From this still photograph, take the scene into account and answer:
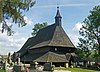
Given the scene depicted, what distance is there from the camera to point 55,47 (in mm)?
71250

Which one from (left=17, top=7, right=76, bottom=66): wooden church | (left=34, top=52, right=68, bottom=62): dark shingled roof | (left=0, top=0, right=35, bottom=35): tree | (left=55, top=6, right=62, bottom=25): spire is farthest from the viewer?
(left=55, top=6, right=62, bottom=25): spire

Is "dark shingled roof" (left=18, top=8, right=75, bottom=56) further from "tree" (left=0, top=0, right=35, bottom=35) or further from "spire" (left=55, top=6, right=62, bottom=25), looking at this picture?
"tree" (left=0, top=0, right=35, bottom=35)

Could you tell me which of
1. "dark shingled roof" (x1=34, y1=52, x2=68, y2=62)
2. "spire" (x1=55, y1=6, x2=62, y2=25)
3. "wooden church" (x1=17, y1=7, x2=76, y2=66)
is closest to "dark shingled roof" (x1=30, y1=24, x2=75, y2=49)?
"wooden church" (x1=17, y1=7, x2=76, y2=66)

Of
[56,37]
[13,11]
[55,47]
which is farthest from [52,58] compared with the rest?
[13,11]

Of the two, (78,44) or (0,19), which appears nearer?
(0,19)

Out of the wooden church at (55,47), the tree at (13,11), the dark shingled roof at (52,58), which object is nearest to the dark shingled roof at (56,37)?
the wooden church at (55,47)

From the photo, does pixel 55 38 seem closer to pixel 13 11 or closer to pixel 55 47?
pixel 55 47

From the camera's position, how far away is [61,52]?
7194 centimetres

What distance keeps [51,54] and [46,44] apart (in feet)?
15.9

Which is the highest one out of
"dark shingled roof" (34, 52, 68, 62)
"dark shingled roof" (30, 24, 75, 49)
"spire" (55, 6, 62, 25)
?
"spire" (55, 6, 62, 25)

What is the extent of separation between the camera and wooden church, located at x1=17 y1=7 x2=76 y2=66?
66.9m

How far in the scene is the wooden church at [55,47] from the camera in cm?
6688

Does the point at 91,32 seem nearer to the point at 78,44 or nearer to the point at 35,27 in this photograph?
the point at 78,44

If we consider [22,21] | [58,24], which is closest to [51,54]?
[58,24]
